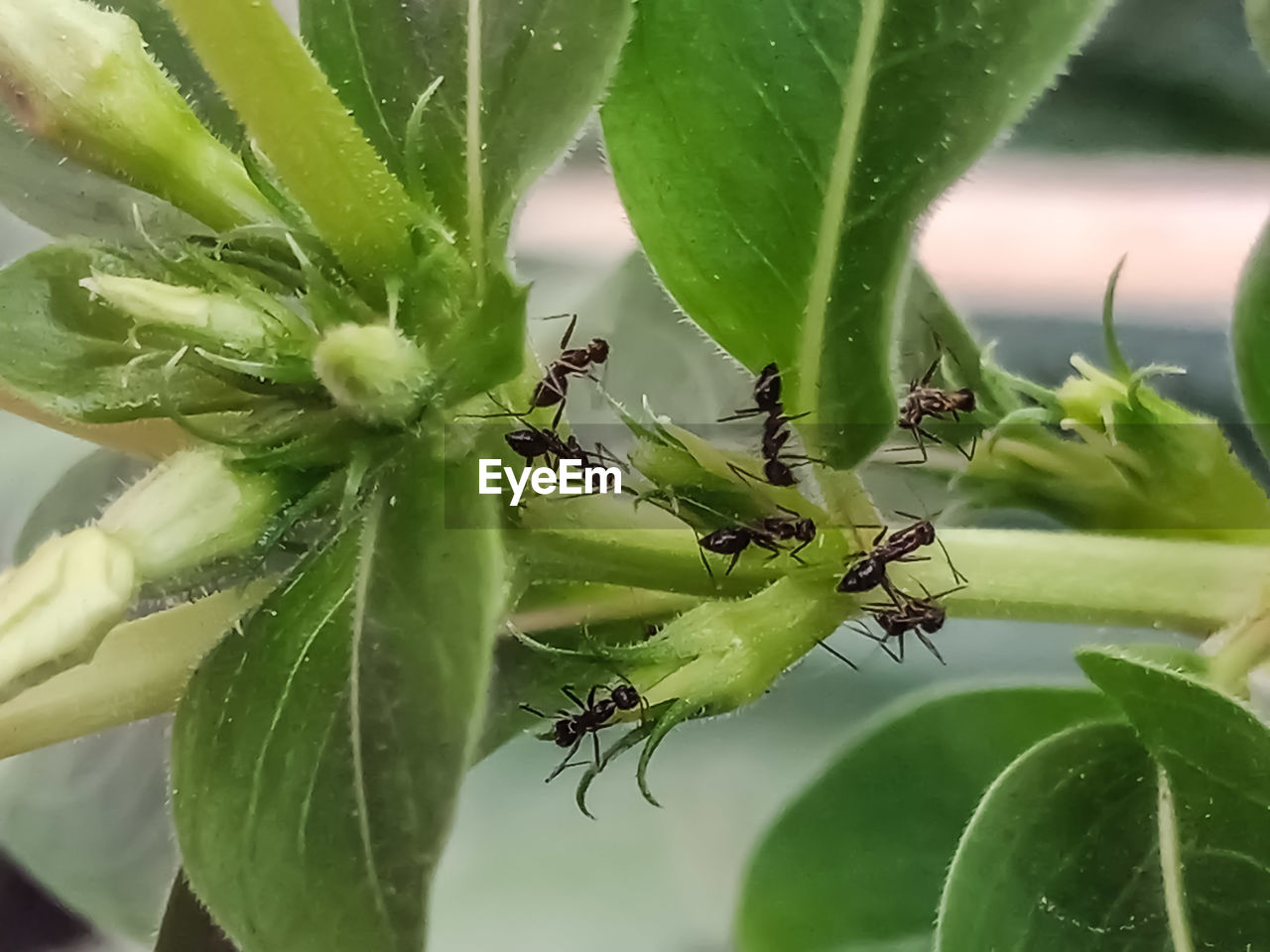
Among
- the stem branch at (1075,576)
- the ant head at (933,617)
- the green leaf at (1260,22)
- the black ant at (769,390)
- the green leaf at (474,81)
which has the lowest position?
the ant head at (933,617)

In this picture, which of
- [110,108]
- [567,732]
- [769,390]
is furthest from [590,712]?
[110,108]

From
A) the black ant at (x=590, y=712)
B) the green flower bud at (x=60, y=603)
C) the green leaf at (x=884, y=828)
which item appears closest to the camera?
the green flower bud at (x=60, y=603)

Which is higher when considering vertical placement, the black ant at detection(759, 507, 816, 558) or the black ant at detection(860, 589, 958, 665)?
the black ant at detection(759, 507, 816, 558)

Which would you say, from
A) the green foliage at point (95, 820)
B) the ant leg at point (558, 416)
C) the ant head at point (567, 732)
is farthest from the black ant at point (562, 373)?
the green foliage at point (95, 820)

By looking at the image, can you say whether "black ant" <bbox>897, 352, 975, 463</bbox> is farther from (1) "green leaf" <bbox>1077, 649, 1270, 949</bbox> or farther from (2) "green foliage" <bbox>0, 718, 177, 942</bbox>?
(2) "green foliage" <bbox>0, 718, 177, 942</bbox>

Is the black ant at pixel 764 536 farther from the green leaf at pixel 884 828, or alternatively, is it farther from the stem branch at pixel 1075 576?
the green leaf at pixel 884 828
